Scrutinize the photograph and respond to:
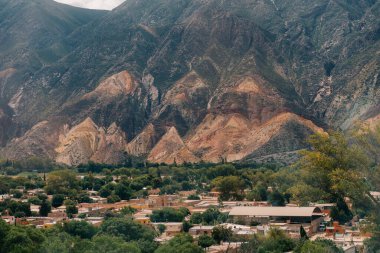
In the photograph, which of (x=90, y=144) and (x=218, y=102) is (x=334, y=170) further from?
(x=90, y=144)

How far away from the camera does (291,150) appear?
15162cm

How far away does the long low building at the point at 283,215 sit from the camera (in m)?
69.4

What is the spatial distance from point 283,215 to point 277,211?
6.86 ft

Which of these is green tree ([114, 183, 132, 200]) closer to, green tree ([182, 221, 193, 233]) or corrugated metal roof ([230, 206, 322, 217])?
corrugated metal roof ([230, 206, 322, 217])

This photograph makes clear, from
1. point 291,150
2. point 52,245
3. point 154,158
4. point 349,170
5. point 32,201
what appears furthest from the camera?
point 154,158

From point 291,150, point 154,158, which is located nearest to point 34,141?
point 154,158

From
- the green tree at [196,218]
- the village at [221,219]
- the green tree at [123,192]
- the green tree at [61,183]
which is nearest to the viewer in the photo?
the village at [221,219]

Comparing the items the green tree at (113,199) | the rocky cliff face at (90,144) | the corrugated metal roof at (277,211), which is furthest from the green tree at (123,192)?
the rocky cliff face at (90,144)

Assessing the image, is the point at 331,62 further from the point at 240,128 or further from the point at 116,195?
the point at 116,195

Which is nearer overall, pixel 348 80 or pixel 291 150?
pixel 291 150

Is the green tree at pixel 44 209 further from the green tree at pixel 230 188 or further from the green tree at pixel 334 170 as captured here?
the green tree at pixel 334 170

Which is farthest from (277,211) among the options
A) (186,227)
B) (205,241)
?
(205,241)

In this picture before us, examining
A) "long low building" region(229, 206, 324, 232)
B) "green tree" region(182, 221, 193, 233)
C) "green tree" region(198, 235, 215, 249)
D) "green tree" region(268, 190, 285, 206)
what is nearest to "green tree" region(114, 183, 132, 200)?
"green tree" region(268, 190, 285, 206)

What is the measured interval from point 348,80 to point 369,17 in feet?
92.5
